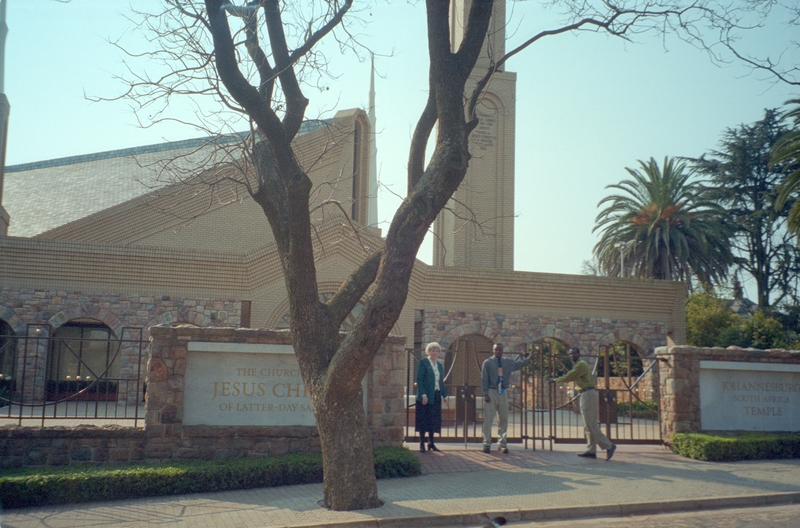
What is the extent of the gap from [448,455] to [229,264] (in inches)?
492

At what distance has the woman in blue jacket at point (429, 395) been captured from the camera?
12.2 m

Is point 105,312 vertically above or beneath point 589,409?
above

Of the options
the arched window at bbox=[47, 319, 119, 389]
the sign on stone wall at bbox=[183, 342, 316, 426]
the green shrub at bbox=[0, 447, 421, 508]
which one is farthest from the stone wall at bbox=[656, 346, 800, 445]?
the arched window at bbox=[47, 319, 119, 389]

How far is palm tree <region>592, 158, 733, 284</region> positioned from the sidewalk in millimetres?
25273

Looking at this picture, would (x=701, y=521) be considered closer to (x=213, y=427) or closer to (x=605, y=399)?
(x=605, y=399)

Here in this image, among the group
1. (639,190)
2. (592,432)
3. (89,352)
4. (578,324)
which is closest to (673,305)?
(578,324)

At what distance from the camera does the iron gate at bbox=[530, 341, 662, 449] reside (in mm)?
13386

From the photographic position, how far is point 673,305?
1054 inches

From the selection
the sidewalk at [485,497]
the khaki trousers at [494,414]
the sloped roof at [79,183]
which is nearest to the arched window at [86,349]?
the sloped roof at [79,183]

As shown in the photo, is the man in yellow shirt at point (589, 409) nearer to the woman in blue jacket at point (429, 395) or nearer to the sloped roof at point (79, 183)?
the woman in blue jacket at point (429, 395)

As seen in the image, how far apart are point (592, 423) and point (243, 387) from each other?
19.2 ft

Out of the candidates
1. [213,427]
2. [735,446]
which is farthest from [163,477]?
[735,446]

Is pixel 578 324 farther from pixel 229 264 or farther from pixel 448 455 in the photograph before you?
pixel 448 455

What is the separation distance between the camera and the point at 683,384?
520 inches
